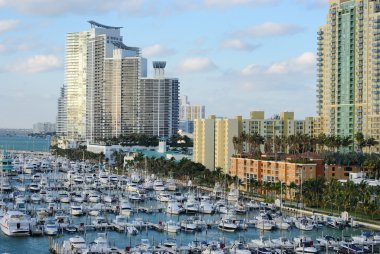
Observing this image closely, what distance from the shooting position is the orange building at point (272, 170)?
89312mm

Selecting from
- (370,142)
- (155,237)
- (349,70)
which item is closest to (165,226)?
(155,237)

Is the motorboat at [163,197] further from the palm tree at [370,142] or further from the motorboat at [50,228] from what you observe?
the palm tree at [370,142]

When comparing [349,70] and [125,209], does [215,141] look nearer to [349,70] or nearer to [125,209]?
[349,70]

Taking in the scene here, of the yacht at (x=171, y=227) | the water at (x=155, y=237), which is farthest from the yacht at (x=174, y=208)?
the yacht at (x=171, y=227)

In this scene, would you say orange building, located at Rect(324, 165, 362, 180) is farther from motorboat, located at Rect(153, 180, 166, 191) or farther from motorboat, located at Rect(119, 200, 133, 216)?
motorboat, located at Rect(119, 200, 133, 216)

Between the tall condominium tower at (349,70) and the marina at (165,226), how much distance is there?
32.3m

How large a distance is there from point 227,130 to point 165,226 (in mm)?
55746

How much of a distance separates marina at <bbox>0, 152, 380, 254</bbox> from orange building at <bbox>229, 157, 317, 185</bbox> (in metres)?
6.00

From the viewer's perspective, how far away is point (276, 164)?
309ft

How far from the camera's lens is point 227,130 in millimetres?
119562

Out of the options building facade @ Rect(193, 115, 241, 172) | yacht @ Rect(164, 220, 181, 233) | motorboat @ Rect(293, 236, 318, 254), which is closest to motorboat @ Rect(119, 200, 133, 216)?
yacht @ Rect(164, 220, 181, 233)

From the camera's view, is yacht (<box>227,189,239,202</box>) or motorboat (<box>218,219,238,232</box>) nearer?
motorboat (<box>218,219,238,232</box>)

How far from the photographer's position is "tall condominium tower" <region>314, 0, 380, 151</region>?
4414 inches

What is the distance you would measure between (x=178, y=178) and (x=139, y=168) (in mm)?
16200
